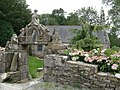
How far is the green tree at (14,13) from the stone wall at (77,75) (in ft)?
96.6

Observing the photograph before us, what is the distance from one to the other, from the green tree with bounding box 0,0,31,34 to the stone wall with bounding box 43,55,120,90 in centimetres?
2944

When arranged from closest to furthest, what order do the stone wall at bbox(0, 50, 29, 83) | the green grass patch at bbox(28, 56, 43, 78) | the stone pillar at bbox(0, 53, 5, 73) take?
the stone wall at bbox(0, 50, 29, 83) < the stone pillar at bbox(0, 53, 5, 73) < the green grass patch at bbox(28, 56, 43, 78)

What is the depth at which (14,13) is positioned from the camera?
1475 inches

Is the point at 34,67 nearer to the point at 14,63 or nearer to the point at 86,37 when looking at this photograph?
the point at 14,63

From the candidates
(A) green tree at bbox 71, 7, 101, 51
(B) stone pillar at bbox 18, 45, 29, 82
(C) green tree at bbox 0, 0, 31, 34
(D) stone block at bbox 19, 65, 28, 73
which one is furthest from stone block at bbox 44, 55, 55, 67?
(C) green tree at bbox 0, 0, 31, 34

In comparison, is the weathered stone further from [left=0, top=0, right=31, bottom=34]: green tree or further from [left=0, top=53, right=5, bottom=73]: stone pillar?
[left=0, top=0, right=31, bottom=34]: green tree


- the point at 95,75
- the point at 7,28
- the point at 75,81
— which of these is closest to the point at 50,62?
the point at 75,81

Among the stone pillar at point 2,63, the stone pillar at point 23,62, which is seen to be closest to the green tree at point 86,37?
the stone pillar at point 23,62

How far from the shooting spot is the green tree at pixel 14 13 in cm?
3694

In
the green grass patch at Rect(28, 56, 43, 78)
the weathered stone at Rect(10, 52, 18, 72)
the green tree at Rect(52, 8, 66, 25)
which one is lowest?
the green grass patch at Rect(28, 56, 43, 78)

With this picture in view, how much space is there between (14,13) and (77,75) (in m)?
32.1

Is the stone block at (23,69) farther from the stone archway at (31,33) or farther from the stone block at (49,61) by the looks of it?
the stone block at (49,61)

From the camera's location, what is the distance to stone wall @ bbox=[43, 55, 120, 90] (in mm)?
6289

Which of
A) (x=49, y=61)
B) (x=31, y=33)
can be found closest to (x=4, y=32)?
(x=31, y=33)
